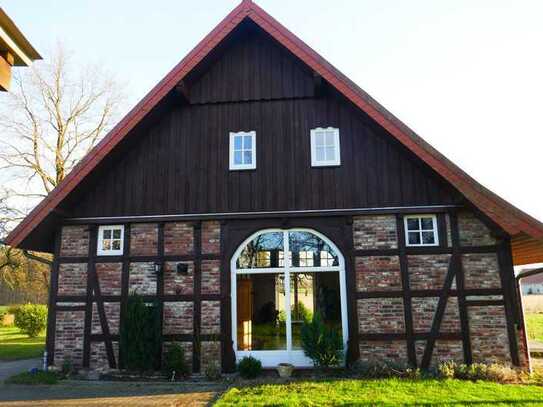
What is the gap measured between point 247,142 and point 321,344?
15.4 feet

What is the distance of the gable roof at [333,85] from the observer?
866 centimetres

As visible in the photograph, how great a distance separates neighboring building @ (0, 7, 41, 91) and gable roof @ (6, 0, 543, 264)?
23.1ft

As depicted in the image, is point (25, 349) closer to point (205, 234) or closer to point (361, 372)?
point (205, 234)

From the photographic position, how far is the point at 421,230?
9.50 metres

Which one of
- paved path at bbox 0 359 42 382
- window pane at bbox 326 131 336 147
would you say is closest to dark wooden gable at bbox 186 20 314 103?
window pane at bbox 326 131 336 147

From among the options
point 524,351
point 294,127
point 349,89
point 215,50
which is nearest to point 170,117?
point 215,50

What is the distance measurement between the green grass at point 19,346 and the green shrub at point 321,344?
8930mm

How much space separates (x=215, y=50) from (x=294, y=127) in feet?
8.55

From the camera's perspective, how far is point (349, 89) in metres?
9.29

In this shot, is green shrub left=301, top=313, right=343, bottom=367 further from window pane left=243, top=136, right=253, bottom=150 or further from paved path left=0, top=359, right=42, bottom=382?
paved path left=0, top=359, right=42, bottom=382

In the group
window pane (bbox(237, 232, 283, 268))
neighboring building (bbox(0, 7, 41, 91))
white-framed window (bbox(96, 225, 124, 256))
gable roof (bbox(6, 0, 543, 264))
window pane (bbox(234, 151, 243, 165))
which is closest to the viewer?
neighboring building (bbox(0, 7, 41, 91))

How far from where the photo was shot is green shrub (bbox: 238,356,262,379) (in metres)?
8.78

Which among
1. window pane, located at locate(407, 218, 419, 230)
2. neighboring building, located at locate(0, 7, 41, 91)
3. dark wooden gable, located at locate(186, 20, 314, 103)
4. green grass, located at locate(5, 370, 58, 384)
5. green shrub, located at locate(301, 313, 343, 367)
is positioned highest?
Result: dark wooden gable, located at locate(186, 20, 314, 103)

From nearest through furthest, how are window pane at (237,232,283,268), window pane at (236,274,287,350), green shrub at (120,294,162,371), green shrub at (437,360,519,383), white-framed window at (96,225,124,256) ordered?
1. green shrub at (437,360,519,383)
2. green shrub at (120,294,162,371)
3. window pane at (236,274,287,350)
4. window pane at (237,232,283,268)
5. white-framed window at (96,225,124,256)
